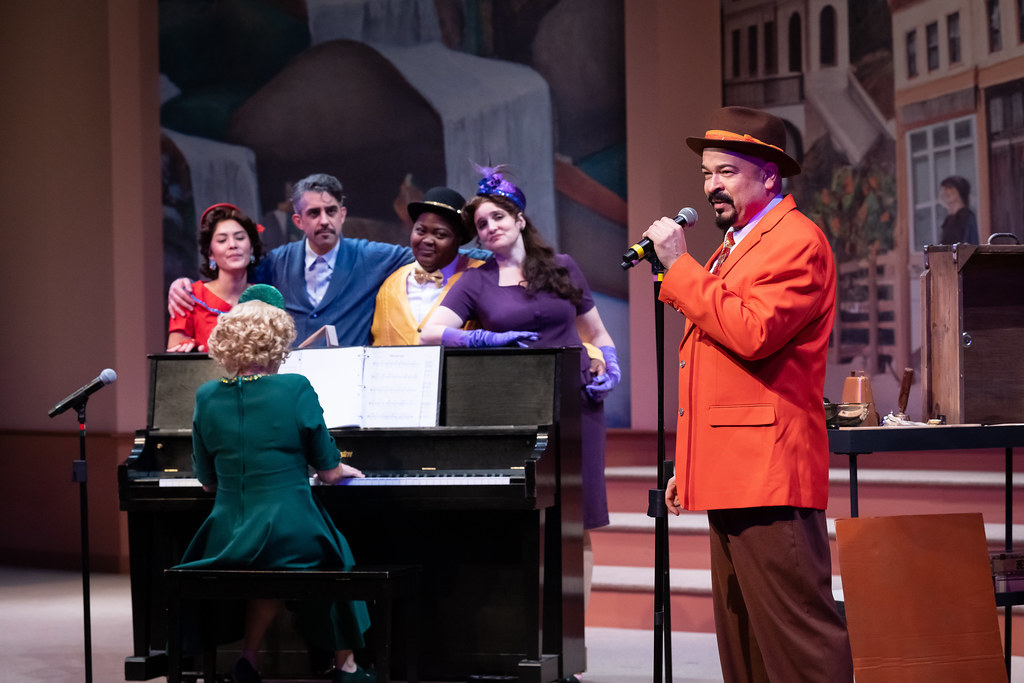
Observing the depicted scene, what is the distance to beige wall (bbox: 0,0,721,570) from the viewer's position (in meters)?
7.54

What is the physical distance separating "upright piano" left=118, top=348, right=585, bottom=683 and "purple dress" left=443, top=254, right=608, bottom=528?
13cm

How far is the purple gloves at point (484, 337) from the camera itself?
14.1ft

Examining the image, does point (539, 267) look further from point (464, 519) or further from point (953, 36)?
point (953, 36)

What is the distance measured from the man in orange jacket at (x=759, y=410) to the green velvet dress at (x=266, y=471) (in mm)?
1253

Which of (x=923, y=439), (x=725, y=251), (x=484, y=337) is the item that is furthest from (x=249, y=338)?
(x=923, y=439)

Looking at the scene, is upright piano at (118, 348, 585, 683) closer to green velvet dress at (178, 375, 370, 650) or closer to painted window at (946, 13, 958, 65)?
green velvet dress at (178, 375, 370, 650)

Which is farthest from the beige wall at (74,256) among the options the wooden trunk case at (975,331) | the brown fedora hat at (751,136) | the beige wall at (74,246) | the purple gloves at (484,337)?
the brown fedora hat at (751,136)

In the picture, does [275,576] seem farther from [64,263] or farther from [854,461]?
[64,263]

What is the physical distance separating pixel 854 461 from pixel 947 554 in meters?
0.36

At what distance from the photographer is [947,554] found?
350cm

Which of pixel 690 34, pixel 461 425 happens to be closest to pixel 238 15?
pixel 690 34

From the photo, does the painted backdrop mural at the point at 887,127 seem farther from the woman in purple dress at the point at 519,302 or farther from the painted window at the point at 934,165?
the woman in purple dress at the point at 519,302

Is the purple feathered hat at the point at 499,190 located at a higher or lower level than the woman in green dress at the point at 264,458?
higher

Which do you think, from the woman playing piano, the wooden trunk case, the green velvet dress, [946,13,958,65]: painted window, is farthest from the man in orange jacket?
[946,13,958,65]: painted window
